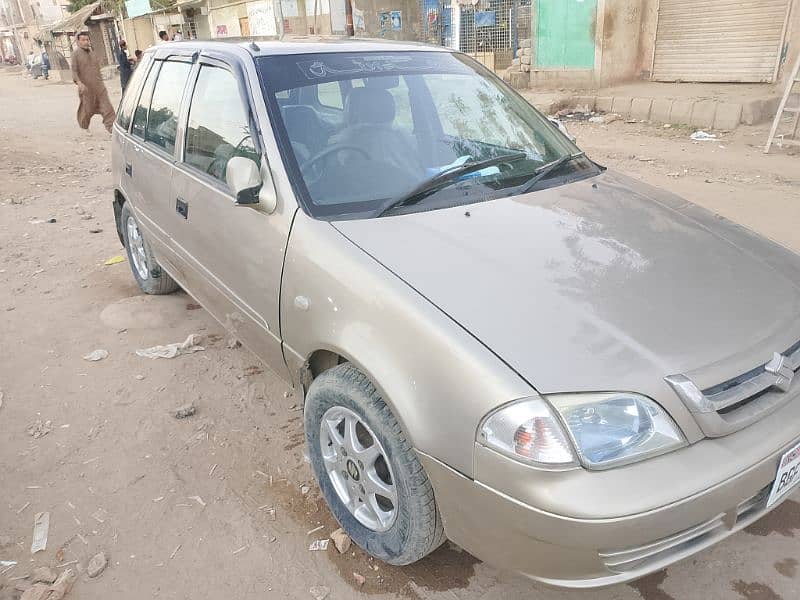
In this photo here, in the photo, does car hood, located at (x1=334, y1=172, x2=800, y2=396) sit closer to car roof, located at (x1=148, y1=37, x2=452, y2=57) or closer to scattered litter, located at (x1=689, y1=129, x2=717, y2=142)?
car roof, located at (x1=148, y1=37, x2=452, y2=57)

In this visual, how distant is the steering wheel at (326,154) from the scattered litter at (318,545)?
1.40 m

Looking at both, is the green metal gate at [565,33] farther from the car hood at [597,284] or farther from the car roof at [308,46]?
the car hood at [597,284]

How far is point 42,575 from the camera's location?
7.23 ft

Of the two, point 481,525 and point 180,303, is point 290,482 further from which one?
point 180,303

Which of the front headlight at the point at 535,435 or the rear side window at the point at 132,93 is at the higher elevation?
the rear side window at the point at 132,93

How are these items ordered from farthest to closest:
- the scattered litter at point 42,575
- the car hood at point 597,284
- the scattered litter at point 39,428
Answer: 1. the scattered litter at point 39,428
2. the scattered litter at point 42,575
3. the car hood at point 597,284

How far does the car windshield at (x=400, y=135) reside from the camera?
239cm

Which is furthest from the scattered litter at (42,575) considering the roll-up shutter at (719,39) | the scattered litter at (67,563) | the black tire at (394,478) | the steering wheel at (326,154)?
the roll-up shutter at (719,39)

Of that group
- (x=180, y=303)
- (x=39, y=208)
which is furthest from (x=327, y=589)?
(x=39, y=208)

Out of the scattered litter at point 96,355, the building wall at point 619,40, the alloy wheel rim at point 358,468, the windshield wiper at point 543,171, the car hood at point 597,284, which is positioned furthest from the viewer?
the building wall at point 619,40

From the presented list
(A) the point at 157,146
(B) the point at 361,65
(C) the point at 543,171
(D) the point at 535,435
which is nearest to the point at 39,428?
(A) the point at 157,146

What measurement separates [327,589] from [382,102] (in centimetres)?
200

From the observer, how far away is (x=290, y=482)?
2.66 meters

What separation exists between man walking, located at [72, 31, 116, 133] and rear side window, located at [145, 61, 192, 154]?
857 centimetres
